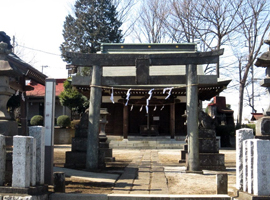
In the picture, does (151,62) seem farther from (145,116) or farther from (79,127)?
(145,116)

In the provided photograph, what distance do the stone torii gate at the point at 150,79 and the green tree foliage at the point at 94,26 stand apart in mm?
22929

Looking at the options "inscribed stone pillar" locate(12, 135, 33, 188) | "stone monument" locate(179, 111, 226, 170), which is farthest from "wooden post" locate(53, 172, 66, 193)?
"stone monument" locate(179, 111, 226, 170)

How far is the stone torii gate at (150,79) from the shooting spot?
9.86 meters

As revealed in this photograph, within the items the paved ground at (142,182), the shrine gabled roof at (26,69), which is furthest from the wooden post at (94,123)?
the shrine gabled roof at (26,69)

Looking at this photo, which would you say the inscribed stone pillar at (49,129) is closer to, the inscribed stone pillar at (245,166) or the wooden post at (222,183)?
the wooden post at (222,183)

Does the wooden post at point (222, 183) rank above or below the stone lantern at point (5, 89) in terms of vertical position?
below

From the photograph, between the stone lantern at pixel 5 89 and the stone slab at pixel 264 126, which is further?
the stone slab at pixel 264 126

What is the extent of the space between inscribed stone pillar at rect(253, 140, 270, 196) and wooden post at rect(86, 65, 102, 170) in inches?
218

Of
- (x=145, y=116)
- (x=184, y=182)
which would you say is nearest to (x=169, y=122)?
(x=145, y=116)

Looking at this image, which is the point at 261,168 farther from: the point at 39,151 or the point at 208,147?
the point at 208,147

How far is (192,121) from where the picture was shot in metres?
9.84

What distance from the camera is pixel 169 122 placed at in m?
25.0

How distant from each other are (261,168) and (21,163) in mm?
4370

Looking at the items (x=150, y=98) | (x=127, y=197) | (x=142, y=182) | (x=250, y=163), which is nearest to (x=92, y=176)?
(x=142, y=182)
